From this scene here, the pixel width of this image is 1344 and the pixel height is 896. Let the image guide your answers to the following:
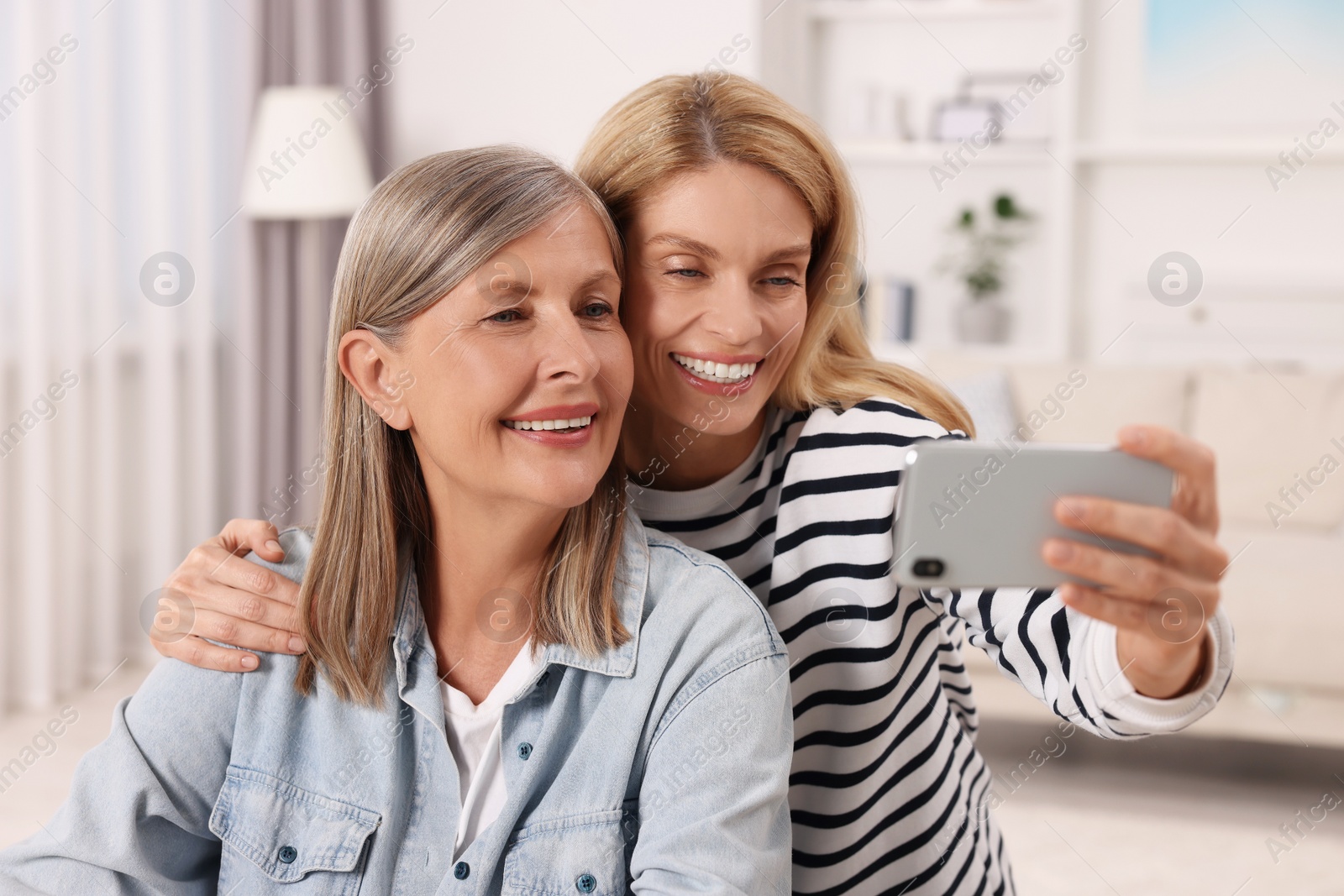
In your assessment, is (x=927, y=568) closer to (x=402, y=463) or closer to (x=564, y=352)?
(x=564, y=352)

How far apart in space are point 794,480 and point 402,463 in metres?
0.39

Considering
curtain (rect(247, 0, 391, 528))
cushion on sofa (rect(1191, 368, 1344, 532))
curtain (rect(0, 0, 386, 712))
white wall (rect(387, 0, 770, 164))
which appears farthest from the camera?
white wall (rect(387, 0, 770, 164))

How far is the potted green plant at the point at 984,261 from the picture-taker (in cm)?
412

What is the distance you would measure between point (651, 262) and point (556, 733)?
1.52ft

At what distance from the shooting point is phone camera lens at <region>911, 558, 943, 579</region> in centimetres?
81

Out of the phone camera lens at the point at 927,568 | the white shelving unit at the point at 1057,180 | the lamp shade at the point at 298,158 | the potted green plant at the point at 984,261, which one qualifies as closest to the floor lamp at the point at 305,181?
the lamp shade at the point at 298,158

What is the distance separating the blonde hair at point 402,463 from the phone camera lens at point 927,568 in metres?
0.32

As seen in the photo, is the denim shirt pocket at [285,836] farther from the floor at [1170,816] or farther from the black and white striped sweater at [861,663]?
the floor at [1170,816]

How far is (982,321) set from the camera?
413 cm

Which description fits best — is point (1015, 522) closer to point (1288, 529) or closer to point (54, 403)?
point (1288, 529)

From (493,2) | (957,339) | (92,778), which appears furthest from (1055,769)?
(493,2)

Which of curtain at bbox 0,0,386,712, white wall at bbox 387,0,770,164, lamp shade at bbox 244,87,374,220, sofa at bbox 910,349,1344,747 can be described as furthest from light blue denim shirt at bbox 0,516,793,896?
white wall at bbox 387,0,770,164

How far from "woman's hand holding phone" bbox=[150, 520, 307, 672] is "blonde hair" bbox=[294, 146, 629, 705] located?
0.03 metres

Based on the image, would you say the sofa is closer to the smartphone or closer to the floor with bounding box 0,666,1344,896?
the floor with bounding box 0,666,1344,896
